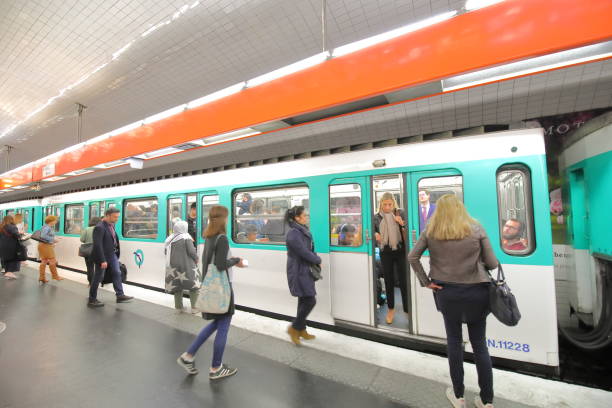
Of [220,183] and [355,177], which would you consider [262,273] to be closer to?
[220,183]

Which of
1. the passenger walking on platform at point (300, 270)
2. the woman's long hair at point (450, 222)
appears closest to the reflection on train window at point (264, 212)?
the passenger walking on platform at point (300, 270)

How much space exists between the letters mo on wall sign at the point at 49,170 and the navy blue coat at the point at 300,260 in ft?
15.7

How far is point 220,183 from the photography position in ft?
13.9

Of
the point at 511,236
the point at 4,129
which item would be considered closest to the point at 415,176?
the point at 511,236

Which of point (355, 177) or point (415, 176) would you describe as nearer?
point (415, 176)

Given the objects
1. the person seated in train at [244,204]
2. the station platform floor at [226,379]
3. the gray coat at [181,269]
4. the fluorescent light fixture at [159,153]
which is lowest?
the station platform floor at [226,379]

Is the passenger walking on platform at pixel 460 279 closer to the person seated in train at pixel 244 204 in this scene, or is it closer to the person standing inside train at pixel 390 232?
the person standing inside train at pixel 390 232

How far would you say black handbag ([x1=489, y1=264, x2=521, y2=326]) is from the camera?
5.43 feet

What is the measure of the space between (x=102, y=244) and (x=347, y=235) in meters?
3.97

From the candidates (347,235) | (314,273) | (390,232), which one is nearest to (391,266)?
(390,232)

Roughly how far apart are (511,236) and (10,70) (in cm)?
680

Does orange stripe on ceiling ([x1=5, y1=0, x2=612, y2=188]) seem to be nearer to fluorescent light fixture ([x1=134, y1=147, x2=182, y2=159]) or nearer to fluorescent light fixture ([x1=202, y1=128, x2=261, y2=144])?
fluorescent light fixture ([x1=202, y1=128, x2=261, y2=144])

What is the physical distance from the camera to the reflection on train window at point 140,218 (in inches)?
208

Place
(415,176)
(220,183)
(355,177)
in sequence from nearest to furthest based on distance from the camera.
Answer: (415,176) → (355,177) → (220,183)
